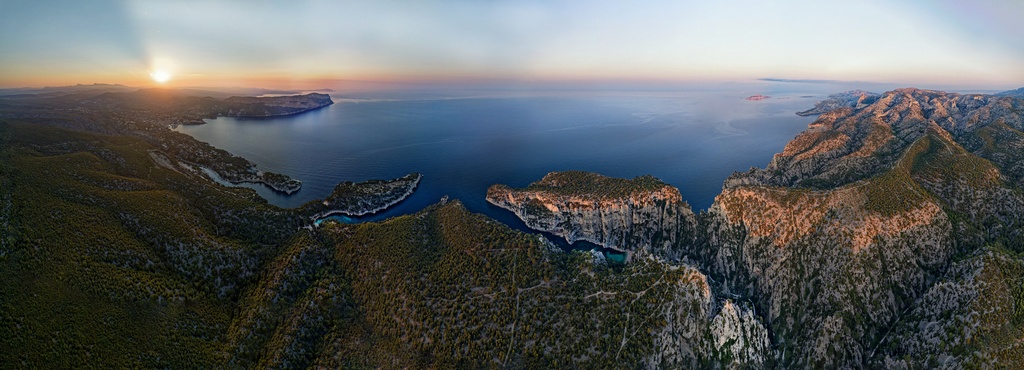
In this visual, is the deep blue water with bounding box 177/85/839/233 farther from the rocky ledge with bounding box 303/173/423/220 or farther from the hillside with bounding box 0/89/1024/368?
the hillside with bounding box 0/89/1024/368

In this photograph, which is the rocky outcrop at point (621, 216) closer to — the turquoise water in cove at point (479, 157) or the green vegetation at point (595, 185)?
the green vegetation at point (595, 185)

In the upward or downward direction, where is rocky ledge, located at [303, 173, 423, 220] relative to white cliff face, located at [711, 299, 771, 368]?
upward

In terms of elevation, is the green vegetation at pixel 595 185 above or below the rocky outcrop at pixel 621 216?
above

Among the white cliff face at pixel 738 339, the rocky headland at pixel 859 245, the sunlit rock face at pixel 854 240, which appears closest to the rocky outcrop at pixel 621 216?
the rocky headland at pixel 859 245

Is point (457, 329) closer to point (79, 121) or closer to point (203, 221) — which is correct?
point (203, 221)

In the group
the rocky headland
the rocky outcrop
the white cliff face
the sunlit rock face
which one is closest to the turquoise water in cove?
the rocky outcrop

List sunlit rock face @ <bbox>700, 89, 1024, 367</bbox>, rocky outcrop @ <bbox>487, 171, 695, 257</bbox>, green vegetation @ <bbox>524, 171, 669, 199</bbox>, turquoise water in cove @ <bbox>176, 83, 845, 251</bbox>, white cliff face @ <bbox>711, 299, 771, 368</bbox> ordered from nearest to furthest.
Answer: white cliff face @ <bbox>711, 299, 771, 368</bbox>, sunlit rock face @ <bbox>700, 89, 1024, 367</bbox>, rocky outcrop @ <bbox>487, 171, 695, 257</bbox>, green vegetation @ <bbox>524, 171, 669, 199</bbox>, turquoise water in cove @ <bbox>176, 83, 845, 251</bbox>

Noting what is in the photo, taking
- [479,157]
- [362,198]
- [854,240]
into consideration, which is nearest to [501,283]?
[854,240]
